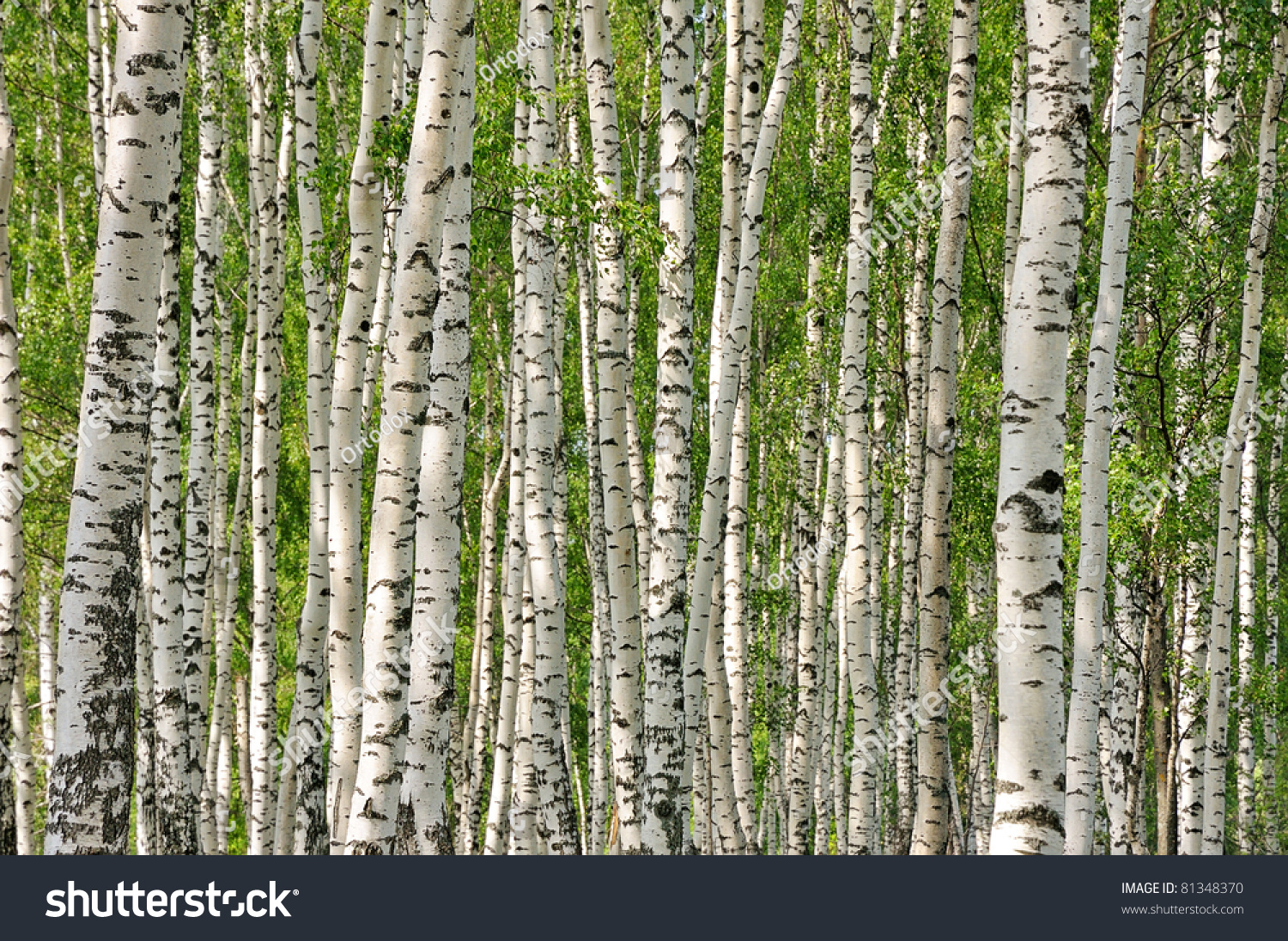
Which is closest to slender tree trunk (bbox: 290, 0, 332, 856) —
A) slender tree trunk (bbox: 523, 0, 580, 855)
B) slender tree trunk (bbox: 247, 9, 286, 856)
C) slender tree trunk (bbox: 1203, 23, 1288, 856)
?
slender tree trunk (bbox: 247, 9, 286, 856)

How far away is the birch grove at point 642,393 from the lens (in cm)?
454

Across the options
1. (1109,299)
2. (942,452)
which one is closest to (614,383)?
(942,452)

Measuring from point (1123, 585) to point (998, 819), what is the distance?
263 inches

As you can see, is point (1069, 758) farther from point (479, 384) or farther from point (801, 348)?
point (479, 384)

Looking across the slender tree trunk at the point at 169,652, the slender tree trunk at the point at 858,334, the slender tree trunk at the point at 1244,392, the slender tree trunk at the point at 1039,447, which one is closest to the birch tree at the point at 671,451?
the slender tree trunk at the point at 858,334

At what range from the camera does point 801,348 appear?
12141 mm

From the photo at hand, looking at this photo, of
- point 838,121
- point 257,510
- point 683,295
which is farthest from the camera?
point 838,121

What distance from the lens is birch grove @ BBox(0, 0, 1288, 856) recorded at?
14.9ft

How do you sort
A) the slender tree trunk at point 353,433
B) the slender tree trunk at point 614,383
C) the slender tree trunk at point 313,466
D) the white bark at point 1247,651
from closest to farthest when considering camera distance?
the slender tree trunk at point 353,433, the slender tree trunk at point 614,383, the slender tree trunk at point 313,466, the white bark at point 1247,651

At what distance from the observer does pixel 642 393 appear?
16.8 meters

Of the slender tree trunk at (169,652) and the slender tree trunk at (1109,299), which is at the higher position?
the slender tree trunk at (1109,299)

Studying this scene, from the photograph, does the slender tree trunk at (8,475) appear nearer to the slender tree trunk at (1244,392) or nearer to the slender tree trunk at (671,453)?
the slender tree trunk at (671,453)
